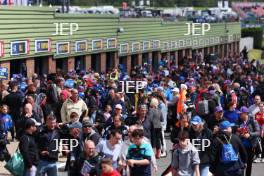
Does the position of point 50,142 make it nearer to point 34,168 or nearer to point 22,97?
point 34,168

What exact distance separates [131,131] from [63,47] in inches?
797

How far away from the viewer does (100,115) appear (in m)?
15.2

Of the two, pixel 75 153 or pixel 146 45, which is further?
pixel 146 45

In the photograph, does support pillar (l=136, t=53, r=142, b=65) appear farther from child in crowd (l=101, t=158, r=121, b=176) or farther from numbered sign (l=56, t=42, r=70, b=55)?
child in crowd (l=101, t=158, r=121, b=176)

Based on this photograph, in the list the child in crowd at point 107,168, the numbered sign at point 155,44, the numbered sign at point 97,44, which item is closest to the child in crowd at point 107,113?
the child in crowd at point 107,168

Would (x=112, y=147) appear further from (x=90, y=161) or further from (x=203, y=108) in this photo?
(x=203, y=108)

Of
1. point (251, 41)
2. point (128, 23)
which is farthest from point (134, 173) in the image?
point (251, 41)

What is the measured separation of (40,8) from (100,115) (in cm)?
1387

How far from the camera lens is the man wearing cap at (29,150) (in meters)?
11.0

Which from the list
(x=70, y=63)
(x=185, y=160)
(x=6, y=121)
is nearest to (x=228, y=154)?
(x=185, y=160)

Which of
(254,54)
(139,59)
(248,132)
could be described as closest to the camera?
(248,132)

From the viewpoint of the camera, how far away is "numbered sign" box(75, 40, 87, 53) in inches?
1276

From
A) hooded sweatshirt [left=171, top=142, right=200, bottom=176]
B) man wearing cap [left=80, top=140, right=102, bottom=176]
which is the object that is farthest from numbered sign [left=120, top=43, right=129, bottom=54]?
man wearing cap [left=80, top=140, right=102, bottom=176]

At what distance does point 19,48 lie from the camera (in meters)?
26.4
